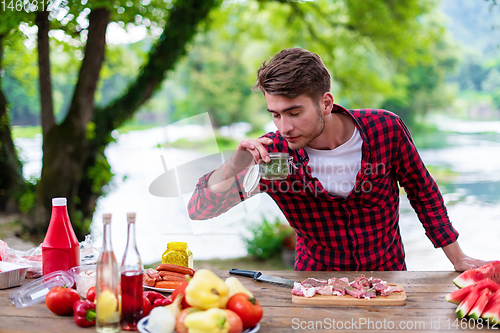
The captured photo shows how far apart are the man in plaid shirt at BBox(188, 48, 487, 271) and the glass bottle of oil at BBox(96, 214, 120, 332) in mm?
796

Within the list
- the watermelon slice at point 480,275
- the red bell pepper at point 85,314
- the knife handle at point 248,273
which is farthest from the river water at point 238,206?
the watermelon slice at point 480,275

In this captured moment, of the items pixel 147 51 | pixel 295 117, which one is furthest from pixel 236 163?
pixel 147 51

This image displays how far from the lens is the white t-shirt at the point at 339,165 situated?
7.27 feet

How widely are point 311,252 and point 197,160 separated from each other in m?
0.81

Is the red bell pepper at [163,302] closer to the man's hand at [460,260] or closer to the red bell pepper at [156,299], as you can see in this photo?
the red bell pepper at [156,299]

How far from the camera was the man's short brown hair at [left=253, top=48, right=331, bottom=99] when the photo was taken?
6.36 ft

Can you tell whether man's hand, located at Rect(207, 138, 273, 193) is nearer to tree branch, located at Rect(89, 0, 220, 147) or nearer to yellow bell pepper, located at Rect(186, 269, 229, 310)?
yellow bell pepper, located at Rect(186, 269, 229, 310)

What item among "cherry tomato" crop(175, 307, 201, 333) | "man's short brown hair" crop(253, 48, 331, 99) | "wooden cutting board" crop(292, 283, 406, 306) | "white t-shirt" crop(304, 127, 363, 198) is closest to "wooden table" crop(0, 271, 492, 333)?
"wooden cutting board" crop(292, 283, 406, 306)

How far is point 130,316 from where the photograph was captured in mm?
1404

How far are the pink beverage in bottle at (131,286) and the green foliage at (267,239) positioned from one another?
19.5 feet

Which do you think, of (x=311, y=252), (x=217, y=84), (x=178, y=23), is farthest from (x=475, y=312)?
(x=217, y=84)

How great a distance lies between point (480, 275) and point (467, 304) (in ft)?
1.00

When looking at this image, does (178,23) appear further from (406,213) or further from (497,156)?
(497,156)

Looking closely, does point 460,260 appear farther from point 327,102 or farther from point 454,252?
point 327,102
